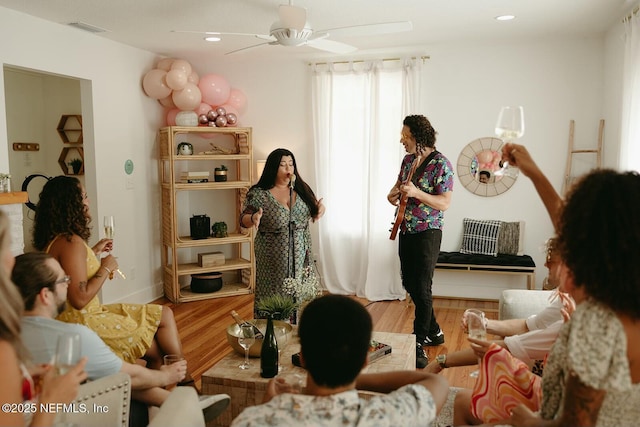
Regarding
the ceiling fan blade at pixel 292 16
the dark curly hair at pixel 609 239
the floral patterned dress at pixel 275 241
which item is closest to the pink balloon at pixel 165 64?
the ceiling fan blade at pixel 292 16

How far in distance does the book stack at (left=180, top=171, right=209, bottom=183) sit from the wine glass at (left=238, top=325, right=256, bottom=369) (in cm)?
308

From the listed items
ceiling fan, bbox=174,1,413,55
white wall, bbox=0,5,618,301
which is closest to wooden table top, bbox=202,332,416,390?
ceiling fan, bbox=174,1,413,55

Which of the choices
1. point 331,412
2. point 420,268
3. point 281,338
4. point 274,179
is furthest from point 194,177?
point 331,412

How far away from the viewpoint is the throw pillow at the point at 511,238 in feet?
16.8

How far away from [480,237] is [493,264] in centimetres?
34

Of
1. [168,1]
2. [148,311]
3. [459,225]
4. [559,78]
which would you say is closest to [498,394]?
[148,311]

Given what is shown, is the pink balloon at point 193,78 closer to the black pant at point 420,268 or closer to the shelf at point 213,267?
the shelf at point 213,267

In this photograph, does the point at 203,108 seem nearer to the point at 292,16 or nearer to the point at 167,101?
the point at 167,101

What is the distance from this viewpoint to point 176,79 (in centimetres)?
527

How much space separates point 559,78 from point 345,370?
464 cm

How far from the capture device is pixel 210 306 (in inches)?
207

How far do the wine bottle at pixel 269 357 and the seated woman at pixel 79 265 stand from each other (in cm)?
68

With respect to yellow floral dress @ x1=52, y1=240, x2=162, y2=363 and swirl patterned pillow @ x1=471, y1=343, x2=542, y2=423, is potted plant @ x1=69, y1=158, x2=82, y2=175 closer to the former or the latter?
yellow floral dress @ x1=52, y1=240, x2=162, y2=363

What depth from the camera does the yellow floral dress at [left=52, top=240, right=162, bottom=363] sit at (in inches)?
102
